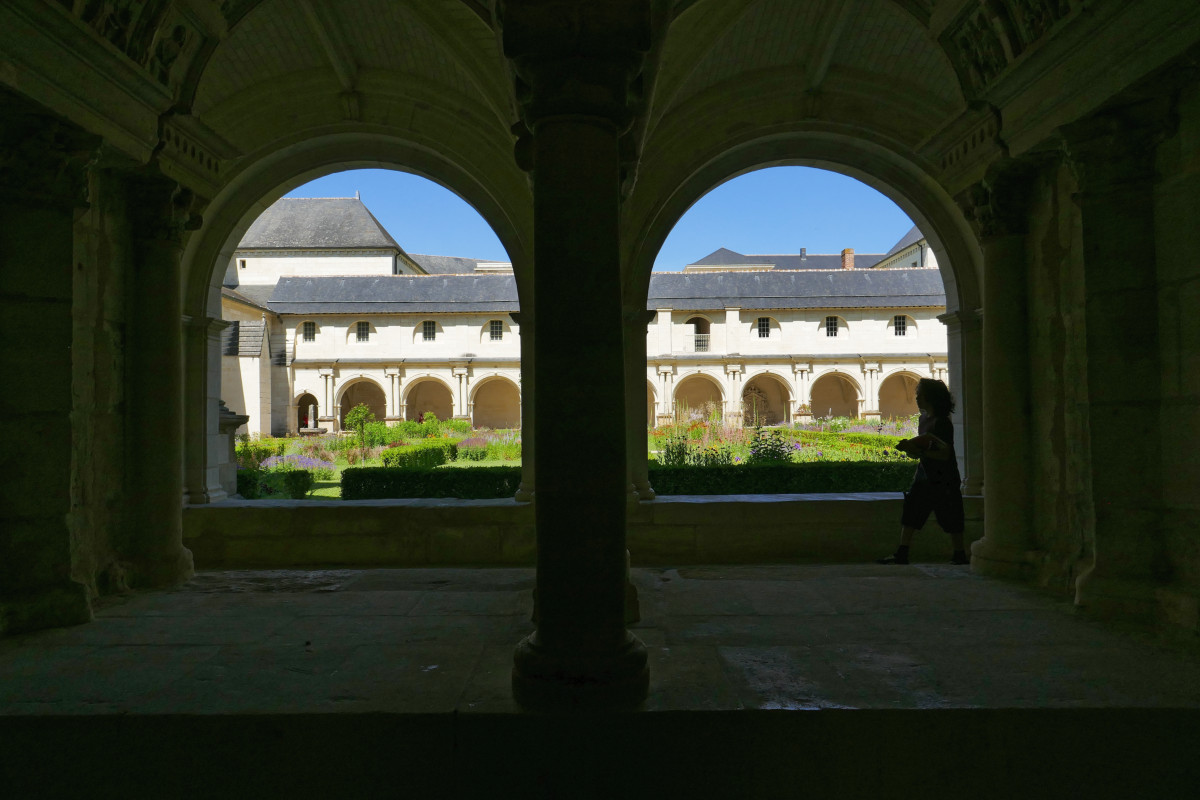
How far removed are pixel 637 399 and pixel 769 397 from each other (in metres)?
23.9

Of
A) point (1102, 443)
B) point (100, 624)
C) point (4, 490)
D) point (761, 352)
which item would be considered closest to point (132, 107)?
point (4, 490)

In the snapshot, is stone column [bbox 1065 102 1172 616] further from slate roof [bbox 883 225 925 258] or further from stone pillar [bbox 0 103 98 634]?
slate roof [bbox 883 225 925 258]

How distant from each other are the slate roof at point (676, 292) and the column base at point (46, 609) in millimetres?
23021

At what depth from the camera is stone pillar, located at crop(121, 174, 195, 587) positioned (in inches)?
144

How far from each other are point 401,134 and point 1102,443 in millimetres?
4800

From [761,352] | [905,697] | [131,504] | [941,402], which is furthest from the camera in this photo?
[761,352]

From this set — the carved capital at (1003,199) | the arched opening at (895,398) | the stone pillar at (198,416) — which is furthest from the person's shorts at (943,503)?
the arched opening at (895,398)

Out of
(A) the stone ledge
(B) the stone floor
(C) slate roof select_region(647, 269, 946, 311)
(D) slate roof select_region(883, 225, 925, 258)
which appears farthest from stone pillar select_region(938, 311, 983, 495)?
(D) slate roof select_region(883, 225, 925, 258)

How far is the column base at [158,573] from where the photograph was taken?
3.60 meters

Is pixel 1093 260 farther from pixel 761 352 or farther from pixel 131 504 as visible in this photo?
pixel 761 352

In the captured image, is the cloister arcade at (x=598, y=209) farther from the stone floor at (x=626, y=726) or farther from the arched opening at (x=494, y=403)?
the arched opening at (x=494, y=403)

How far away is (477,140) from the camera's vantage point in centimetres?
501

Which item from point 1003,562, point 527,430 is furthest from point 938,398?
point 527,430

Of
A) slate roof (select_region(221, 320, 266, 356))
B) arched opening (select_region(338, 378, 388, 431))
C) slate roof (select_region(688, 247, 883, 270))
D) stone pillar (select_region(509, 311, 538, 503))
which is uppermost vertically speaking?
slate roof (select_region(688, 247, 883, 270))
